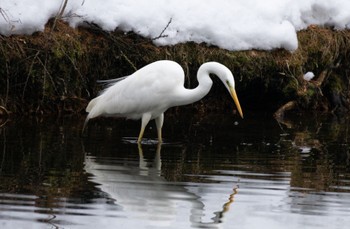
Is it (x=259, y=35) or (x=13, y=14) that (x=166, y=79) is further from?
(x=259, y=35)

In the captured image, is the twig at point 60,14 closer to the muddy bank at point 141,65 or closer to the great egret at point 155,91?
the muddy bank at point 141,65

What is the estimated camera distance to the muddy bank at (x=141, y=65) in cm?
1241

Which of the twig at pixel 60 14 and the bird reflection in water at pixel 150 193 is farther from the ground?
the twig at pixel 60 14

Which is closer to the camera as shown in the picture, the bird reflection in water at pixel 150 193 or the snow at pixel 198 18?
the bird reflection in water at pixel 150 193

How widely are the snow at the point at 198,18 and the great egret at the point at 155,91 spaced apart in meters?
2.01

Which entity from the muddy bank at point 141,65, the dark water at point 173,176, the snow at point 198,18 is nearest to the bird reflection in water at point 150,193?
the dark water at point 173,176

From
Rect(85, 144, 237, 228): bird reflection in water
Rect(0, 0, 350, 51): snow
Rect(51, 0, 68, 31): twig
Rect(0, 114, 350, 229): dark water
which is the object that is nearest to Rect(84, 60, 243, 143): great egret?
Rect(0, 114, 350, 229): dark water

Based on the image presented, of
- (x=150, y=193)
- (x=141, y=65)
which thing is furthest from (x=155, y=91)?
(x=150, y=193)

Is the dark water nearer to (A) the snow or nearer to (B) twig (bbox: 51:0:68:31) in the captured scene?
(B) twig (bbox: 51:0:68:31)

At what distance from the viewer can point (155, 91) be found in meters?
10.5

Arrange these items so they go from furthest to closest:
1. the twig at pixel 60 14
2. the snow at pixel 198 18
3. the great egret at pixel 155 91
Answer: the snow at pixel 198 18 → the twig at pixel 60 14 → the great egret at pixel 155 91

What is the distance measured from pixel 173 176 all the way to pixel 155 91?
2.57 meters

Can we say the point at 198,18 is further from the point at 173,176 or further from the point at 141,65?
the point at 173,176

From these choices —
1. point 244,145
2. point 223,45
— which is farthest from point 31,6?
point 244,145
